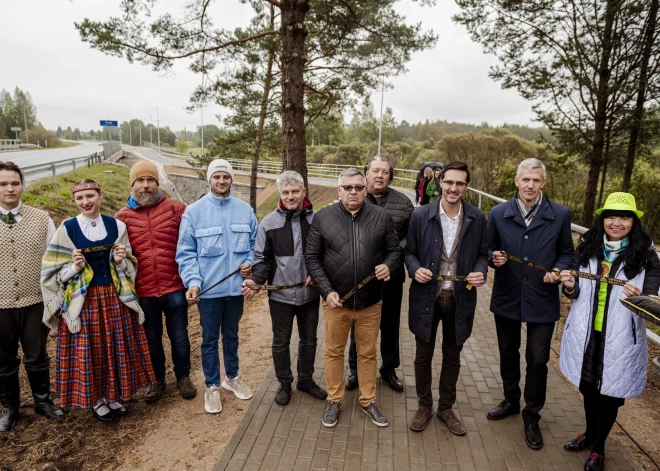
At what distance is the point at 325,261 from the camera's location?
3176mm

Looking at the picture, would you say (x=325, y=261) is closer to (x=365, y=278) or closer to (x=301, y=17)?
(x=365, y=278)

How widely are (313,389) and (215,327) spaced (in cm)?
104

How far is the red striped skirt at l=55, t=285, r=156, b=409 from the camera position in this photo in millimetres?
3158

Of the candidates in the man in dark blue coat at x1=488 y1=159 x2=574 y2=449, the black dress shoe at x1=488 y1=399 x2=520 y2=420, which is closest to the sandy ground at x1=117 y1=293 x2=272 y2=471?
the black dress shoe at x1=488 y1=399 x2=520 y2=420

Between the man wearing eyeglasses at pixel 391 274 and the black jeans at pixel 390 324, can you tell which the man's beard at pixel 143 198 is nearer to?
the man wearing eyeglasses at pixel 391 274

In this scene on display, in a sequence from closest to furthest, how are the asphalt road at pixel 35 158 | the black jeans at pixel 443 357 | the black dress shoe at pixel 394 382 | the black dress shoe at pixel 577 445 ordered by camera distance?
the black dress shoe at pixel 577 445 → the black jeans at pixel 443 357 → the black dress shoe at pixel 394 382 → the asphalt road at pixel 35 158

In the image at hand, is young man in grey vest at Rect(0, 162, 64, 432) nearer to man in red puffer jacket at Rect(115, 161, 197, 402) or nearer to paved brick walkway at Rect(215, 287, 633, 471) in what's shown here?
man in red puffer jacket at Rect(115, 161, 197, 402)

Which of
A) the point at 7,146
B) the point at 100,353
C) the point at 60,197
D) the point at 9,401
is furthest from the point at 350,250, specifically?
the point at 7,146

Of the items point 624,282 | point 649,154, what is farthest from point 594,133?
point 624,282

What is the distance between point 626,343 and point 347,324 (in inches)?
74.1

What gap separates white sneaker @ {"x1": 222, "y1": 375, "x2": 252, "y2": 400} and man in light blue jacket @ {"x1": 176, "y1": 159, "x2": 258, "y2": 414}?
0.14ft

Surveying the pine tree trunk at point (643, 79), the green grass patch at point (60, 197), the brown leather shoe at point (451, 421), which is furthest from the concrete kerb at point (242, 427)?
the pine tree trunk at point (643, 79)

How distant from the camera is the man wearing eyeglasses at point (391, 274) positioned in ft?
11.4

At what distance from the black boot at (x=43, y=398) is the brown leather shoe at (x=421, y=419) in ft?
9.61
